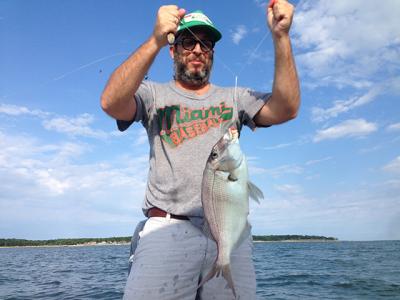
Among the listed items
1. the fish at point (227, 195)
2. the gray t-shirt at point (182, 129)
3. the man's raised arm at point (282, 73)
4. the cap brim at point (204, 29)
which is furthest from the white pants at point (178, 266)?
the cap brim at point (204, 29)

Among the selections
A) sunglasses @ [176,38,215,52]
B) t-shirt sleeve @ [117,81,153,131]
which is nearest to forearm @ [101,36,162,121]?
t-shirt sleeve @ [117,81,153,131]

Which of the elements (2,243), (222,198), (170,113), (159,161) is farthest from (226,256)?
(2,243)

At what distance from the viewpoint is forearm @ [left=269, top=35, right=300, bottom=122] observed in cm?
360

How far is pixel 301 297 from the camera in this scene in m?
14.5

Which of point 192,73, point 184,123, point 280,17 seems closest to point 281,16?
point 280,17

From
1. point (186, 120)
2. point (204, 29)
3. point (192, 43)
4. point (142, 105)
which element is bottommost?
point (186, 120)

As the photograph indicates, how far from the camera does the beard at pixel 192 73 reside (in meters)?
4.24

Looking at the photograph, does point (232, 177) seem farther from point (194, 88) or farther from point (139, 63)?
point (194, 88)

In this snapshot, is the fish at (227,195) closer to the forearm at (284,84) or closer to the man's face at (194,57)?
the forearm at (284,84)

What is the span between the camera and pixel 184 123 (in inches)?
160

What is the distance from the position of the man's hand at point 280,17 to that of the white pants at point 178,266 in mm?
2080

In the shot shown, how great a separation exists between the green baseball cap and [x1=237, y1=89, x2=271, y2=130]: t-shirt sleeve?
717 mm

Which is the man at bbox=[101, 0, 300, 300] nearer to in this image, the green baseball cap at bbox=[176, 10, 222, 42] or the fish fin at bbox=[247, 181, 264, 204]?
the green baseball cap at bbox=[176, 10, 222, 42]

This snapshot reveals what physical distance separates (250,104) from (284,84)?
58 centimetres
